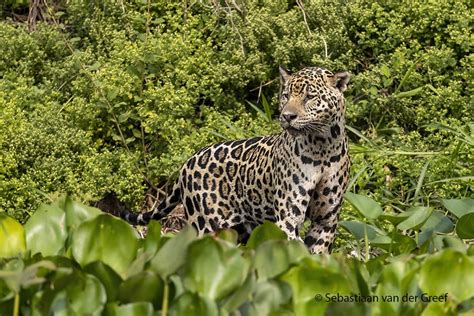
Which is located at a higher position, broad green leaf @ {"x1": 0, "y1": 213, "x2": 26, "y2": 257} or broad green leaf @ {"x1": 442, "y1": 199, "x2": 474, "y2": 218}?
broad green leaf @ {"x1": 0, "y1": 213, "x2": 26, "y2": 257}

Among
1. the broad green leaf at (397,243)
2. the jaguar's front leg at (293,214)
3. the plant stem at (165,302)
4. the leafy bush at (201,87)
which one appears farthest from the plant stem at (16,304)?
the leafy bush at (201,87)

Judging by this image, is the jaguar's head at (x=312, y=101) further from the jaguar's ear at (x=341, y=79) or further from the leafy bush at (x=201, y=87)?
the leafy bush at (x=201, y=87)

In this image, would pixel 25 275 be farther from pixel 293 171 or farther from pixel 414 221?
pixel 293 171

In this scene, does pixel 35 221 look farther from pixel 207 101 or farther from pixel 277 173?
pixel 207 101

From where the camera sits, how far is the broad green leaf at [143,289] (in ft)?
12.4

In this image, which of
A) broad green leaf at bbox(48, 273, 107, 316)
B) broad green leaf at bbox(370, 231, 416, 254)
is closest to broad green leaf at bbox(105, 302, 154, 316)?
broad green leaf at bbox(48, 273, 107, 316)

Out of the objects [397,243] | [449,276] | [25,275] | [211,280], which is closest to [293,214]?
[397,243]

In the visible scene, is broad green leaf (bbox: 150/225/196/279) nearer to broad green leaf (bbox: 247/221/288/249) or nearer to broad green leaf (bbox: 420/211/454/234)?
broad green leaf (bbox: 247/221/288/249)

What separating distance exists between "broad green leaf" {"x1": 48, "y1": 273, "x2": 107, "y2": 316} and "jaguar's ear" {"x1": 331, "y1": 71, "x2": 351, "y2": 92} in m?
4.07

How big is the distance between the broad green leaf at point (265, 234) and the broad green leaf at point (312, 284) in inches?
22.1

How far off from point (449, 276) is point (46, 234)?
4.69 feet

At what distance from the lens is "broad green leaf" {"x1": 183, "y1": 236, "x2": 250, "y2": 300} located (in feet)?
12.7

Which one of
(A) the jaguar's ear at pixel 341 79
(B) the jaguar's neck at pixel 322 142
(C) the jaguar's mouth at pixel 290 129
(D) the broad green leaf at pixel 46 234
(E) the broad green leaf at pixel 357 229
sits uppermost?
(D) the broad green leaf at pixel 46 234

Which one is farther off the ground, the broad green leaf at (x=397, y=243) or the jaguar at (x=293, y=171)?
the broad green leaf at (x=397, y=243)
